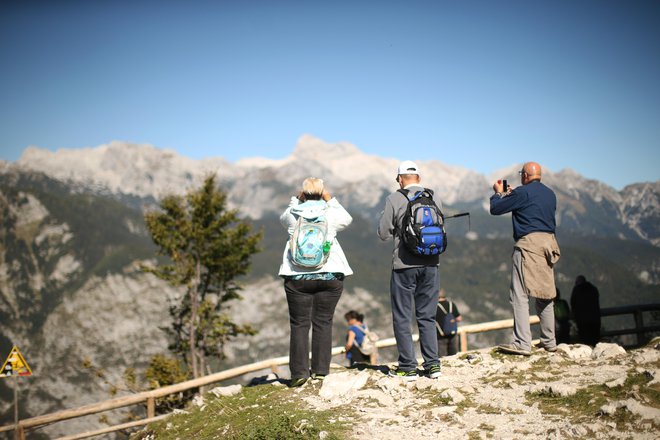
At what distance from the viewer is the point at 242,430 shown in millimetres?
5719

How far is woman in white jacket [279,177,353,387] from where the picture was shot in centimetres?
675

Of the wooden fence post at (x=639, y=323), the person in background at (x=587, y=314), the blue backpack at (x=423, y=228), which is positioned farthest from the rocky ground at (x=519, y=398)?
the wooden fence post at (x=639, y=323)

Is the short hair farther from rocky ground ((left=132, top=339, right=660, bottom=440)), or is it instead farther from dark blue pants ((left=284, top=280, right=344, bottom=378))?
rocky ground ((left=132, top=339, right=660, bottom=440))

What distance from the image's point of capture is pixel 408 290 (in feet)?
21.8

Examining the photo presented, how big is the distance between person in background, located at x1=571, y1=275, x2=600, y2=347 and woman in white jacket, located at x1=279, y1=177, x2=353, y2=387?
5.08 meters

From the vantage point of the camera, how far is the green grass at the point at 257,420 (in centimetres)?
519

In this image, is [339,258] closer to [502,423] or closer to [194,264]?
[502,423]

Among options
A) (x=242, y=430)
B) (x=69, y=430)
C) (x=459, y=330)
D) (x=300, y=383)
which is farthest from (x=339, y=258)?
(x=69, y=430)

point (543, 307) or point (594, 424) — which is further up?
point (543, 307)

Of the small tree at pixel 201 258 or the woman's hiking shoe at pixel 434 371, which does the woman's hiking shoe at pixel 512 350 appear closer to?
the woman's hiking shoe at pixel 434 371

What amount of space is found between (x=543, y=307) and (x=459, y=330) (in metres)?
3.85

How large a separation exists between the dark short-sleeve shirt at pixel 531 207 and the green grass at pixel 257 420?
363 cm

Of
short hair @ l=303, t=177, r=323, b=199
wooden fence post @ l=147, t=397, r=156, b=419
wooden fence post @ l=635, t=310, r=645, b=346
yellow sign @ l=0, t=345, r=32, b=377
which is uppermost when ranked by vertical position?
short hair @ l=303, t=177, r=323, b=199

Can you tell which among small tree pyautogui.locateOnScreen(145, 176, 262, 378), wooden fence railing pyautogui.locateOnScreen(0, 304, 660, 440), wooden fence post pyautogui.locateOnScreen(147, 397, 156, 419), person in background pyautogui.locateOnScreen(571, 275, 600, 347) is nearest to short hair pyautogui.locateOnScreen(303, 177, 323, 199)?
wooden fence railing pyautogui.locateOnScreen(0, 304, 660, 440)
